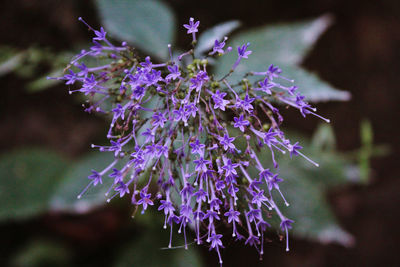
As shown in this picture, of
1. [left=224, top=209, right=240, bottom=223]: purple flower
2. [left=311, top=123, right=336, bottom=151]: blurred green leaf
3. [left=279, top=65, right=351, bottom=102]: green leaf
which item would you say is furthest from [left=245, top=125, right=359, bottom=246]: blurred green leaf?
[left=224, top=209, right=240, bottom=223]: purple flower

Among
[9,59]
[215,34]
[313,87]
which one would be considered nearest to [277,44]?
[313,87]

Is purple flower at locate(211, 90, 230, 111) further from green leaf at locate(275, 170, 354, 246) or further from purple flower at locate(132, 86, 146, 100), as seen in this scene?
green leaf at locate(275, 170, 354, 246)

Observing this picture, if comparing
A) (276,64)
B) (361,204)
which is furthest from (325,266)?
(276,64)

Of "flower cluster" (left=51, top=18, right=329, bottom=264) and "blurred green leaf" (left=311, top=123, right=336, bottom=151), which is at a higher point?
"blurred green leaf" (left=311, top=123, right=336, bottom=151)

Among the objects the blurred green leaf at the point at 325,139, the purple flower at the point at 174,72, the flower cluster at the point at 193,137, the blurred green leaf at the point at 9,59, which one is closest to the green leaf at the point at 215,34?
the flower cluster at the point at 193,137

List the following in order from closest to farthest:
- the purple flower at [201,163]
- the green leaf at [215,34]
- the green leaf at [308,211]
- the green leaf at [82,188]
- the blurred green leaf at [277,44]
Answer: the purple flower at [201,163] < the green leaf at [215,34] < the green leaf at [82,188] < the green leaf at [308,211] < the blurred green leaf at [277,44]

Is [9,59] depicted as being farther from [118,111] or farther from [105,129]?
[118,111]

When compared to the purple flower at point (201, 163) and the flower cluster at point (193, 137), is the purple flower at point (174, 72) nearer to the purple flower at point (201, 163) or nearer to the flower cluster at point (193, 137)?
the flower cluster at point (193, 137)

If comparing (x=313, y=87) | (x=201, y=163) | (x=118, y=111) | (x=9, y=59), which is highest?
(x=9, y=59)
